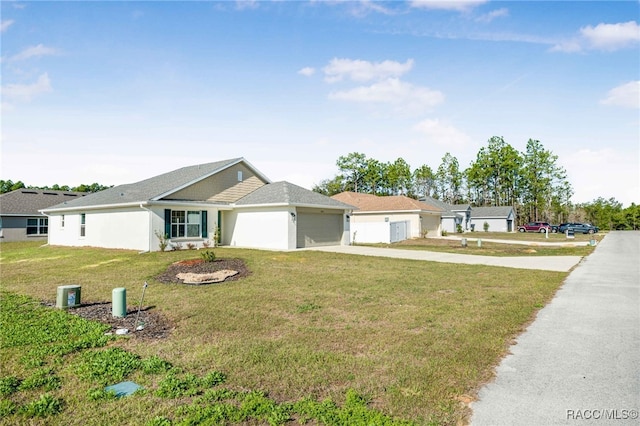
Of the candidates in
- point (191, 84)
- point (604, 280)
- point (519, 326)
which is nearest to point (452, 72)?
point (604, 280)

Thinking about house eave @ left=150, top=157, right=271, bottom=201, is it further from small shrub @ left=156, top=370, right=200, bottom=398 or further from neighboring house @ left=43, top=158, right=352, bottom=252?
small shrub @ left=156, top=370, right=200, bottom=398

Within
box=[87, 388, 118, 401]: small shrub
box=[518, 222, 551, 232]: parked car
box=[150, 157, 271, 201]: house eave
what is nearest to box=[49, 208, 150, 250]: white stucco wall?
box=[150, 157, 271, 201]: house eave

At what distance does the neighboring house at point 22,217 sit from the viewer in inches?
1174

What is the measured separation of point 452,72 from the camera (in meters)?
16.2

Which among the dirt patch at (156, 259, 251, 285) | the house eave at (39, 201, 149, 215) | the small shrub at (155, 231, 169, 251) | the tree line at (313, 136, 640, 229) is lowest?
the dirt patch at (156, 259, 251, 285)

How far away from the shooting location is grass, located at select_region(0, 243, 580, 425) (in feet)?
11.8

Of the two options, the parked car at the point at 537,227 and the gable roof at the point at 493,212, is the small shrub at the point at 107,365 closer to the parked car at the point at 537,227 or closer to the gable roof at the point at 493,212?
the parked car at the point at 537,227

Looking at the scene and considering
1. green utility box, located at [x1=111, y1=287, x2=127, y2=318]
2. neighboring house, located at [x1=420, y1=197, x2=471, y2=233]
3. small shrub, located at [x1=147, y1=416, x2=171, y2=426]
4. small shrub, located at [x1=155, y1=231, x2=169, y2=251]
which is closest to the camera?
small shrub, located at [x1=147, y1=416, x2=171, y2=426]

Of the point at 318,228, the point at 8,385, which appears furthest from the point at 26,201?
the point at 8,385

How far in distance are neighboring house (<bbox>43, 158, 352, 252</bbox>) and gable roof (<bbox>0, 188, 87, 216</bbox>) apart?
7.85 m

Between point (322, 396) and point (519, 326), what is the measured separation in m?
4.45

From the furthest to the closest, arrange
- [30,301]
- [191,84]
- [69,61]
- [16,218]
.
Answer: [16,218], [191,84], [69,61], [30,301]

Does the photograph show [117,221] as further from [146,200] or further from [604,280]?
[604,280]

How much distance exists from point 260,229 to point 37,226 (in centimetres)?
2335
